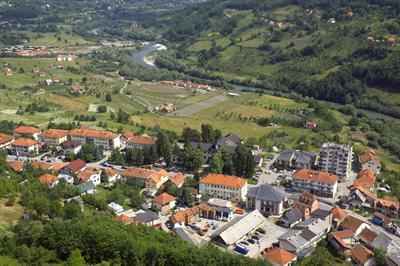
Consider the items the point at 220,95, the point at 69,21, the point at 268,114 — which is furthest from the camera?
the point at 69,21

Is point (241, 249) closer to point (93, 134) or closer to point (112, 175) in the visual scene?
point (112, 175)

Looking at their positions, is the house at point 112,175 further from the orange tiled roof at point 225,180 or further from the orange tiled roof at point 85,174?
the orange tiled roof at point 225,180

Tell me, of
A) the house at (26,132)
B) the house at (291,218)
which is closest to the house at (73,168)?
the house at (26,132)

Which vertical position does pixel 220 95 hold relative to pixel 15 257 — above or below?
below

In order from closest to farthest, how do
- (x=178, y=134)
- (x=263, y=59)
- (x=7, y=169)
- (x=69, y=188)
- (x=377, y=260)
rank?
(x=377, y=260)
(x=69, y=188)
(x=7, y=169)
(x=178, y=134)
(x=263, y=59)

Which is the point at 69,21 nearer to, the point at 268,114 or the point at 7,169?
the point at 268,114

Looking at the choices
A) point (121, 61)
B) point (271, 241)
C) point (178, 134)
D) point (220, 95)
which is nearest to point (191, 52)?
point (121, 61)
